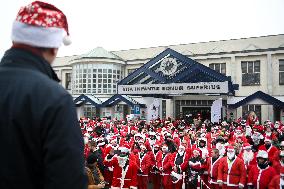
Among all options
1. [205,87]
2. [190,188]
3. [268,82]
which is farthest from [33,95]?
[268,82]

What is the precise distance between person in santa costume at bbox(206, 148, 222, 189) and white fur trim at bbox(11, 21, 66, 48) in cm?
829

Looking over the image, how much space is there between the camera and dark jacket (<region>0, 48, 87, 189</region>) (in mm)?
1279

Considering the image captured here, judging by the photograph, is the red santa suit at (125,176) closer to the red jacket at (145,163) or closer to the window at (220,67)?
the red jacket at (145,163)

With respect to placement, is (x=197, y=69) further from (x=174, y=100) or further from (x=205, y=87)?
(x=174, y=100)

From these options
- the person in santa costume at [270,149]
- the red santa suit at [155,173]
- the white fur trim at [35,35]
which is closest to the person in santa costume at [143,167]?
the red santa suit at [155,173]

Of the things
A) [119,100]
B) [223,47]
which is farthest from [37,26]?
[223,47]

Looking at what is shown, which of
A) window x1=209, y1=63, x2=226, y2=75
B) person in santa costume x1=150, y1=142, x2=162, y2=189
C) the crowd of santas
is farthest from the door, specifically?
person in santa costume x1=150, y1=142, x2=162, y2=189

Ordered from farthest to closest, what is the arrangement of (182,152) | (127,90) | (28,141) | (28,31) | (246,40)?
(246,40), (127,90), (182,152), (28,31), (28,141)

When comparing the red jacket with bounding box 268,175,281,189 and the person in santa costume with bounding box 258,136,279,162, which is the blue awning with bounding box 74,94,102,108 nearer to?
the person in santa costume with bounding box 258,136,279,162

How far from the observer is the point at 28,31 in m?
1.48

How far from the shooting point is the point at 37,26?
1474 mm

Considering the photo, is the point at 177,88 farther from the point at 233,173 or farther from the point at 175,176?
the point at 233,173

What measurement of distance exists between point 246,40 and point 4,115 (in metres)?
30.9

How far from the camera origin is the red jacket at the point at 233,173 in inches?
328
